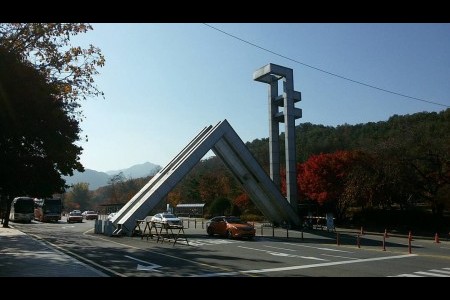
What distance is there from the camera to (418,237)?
100 ft

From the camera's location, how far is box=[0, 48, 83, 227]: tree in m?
16.8

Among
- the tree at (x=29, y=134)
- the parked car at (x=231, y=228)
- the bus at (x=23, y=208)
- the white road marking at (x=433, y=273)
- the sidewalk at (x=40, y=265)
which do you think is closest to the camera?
the sidewalk at (x=40, y=265)

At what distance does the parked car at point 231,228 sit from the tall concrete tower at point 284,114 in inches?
494

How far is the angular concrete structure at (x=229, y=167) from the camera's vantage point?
99.8ft

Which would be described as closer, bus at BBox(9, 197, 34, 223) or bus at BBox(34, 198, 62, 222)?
bus at BBox(9, 197, 34, 223)

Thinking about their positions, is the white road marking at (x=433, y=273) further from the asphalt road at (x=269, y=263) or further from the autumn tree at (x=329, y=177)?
the autumn tree at (x=329, y=177)

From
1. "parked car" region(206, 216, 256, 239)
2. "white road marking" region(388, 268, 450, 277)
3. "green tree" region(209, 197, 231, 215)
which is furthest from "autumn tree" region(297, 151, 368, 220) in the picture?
"white road marking" region(388, 268, 450, 277)

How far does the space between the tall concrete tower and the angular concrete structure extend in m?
3.24

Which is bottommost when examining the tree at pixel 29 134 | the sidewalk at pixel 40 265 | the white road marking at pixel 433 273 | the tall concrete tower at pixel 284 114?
the sidewalk at pixel 40 265

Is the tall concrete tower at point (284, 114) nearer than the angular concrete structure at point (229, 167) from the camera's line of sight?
No

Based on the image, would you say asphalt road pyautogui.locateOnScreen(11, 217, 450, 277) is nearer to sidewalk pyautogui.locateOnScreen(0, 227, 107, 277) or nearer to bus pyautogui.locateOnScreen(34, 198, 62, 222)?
sidewalk pyautogui.locateOnScreen(0, 227, 107, 277)

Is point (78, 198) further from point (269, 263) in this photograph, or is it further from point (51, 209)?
point (269, 263)

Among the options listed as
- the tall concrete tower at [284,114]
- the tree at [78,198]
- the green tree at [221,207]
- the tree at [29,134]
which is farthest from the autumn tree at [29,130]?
the tree at [78,198]
